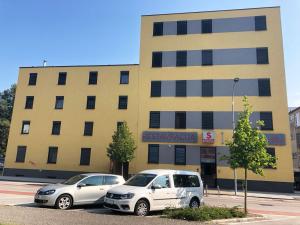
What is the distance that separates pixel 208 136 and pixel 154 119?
631 cm

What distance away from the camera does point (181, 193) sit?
12.6 metres

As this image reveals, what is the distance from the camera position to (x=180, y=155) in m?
30.2

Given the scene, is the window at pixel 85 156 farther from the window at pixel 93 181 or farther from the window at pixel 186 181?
the window at pixel 186 181

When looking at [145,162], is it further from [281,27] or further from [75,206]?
[281,27]

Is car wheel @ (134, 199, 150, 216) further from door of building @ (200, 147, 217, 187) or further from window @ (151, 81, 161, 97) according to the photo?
window @ (151, 81, 161, 97)

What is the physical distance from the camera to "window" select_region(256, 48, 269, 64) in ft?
101

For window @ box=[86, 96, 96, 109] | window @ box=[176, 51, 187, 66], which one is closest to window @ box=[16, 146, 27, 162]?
window @ box=[86, 96, 96, 109]

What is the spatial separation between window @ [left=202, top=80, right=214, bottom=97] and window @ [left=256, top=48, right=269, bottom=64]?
18.9 ft

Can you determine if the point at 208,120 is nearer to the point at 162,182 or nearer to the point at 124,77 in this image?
the point at 124,77

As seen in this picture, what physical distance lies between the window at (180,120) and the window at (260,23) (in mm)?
12880

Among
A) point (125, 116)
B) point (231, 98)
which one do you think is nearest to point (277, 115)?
point (231, 98)

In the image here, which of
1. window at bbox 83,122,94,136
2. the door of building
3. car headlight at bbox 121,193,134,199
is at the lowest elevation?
car headlight at bbox 121,193,134,199

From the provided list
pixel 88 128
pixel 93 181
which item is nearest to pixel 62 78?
pixel 88 128

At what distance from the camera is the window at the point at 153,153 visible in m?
30.8
